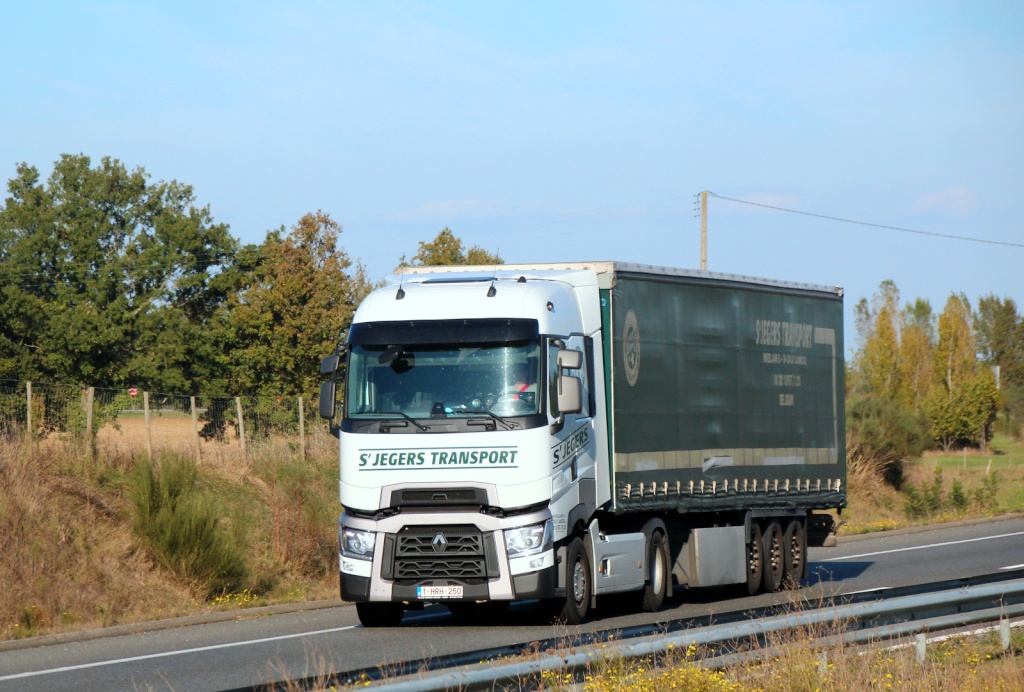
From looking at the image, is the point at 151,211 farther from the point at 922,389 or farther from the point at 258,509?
the point at 922,389

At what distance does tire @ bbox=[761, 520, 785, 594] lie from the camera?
18.1 metres

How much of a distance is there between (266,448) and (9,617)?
34.5 ft

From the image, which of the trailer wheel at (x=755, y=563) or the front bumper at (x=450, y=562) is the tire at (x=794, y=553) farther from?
the front bumper at (x=450, y=562)

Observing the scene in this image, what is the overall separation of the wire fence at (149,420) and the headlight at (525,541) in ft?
30.4

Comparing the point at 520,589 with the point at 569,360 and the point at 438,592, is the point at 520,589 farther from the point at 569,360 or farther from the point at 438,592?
the point at 569,360

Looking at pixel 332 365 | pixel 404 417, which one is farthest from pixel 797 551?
pixel 332 365

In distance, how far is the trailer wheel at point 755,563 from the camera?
1784 cm

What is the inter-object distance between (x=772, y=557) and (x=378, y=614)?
22.1 ft

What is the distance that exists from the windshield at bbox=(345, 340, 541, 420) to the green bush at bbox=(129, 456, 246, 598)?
4.96m

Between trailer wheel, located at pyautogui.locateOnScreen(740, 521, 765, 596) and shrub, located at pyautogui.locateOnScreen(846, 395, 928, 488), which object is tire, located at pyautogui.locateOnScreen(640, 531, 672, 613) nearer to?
trailer wheel, located at pyautogui.locateOnScreen(740, 521, 765, 596)

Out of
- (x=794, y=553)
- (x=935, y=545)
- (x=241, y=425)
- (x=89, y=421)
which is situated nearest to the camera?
(x=794, y=553)

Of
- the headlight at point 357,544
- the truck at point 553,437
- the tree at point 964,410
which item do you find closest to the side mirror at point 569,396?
the truck at point 553,437

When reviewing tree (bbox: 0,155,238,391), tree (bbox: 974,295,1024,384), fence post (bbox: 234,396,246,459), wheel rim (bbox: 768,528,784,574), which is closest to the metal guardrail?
wheel rim (bbox: 768,528,784,574)

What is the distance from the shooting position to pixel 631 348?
15172 millimetres
